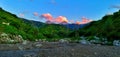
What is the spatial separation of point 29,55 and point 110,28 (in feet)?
271

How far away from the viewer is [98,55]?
4059cm

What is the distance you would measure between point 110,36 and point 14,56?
221 ft

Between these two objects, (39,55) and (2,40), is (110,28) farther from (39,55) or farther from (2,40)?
(39,55)

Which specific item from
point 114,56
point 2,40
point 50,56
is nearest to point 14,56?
point 50,56

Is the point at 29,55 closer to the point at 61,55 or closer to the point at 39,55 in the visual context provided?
the point at 39,55

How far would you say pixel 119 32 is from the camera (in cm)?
10356

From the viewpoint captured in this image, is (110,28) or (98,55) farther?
(110,28)

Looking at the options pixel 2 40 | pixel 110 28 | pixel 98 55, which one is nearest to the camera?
pixel 98 55

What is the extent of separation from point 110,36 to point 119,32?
3.36 metres

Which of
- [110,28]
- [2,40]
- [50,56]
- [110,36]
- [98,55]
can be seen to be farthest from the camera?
[110,28]

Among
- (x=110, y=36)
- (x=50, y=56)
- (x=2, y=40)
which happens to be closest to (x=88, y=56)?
(x=50, y=56)

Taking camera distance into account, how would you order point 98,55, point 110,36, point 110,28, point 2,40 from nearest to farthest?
point 98,55, point 2,40, point 110,36, point 110,28

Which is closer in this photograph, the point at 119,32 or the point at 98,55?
the point at 98,55

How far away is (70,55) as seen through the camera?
128 feet
